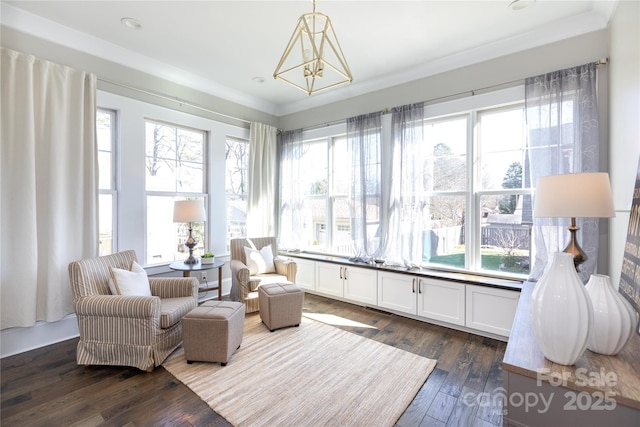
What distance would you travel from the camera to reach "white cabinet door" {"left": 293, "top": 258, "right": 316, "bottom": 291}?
14.3 ft

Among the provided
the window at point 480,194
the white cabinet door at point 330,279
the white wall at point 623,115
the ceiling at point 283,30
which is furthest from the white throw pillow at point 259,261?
the white wall at point 623,115

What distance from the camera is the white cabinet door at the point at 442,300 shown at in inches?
121

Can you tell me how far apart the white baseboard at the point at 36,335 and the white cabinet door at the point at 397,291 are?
3365 millimetres

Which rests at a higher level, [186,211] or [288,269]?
[186,211]

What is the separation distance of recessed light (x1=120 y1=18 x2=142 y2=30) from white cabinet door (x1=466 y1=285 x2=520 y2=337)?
4221 millimetres

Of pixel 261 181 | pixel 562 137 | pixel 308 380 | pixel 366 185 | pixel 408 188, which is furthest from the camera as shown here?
pixel 261 181

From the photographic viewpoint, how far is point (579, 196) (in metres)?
1.78

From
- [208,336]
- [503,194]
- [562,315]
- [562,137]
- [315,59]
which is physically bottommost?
[208,336]

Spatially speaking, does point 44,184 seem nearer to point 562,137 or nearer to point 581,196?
point 581,196

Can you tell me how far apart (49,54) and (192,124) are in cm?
149

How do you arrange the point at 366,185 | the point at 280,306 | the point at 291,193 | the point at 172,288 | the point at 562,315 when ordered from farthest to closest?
1. the point at 291,193
2. the point at 366,185
3. the point at 280,306
4. the point at 172,288
5. the point at 562,315

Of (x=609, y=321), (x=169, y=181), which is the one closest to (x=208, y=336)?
(x=169, y=181)

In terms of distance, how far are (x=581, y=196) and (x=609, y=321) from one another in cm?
88

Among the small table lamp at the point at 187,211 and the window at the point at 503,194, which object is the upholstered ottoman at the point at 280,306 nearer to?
the small table lamp at the point at 187,211
